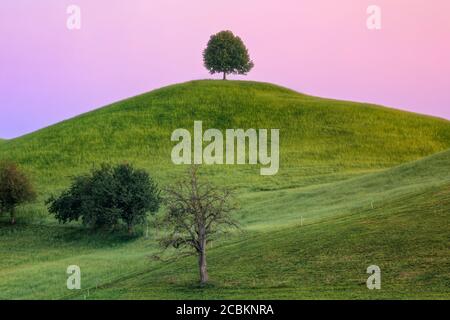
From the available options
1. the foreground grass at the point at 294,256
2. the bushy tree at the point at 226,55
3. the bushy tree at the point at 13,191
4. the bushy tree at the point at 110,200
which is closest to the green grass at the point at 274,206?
the foreground grass at the point at 294,256

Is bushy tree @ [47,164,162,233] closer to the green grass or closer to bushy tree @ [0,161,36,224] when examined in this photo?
the green grass

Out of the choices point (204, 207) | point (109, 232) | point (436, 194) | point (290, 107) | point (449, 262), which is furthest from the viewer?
point (290, 107)

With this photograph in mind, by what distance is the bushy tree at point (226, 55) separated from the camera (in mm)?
136875

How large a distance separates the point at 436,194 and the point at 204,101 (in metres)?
69.0

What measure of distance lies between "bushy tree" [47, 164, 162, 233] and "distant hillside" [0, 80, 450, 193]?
13861 mm

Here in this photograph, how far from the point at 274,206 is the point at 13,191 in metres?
24.8

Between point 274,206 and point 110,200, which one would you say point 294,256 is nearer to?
point 274,206

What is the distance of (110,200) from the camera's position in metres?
58.8

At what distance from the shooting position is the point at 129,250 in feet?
166

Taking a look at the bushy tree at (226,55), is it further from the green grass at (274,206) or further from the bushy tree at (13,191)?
the bushy tree at (13,191)

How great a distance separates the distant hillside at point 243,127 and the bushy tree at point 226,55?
15.1 metres

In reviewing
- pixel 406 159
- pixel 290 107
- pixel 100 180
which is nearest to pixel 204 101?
pixel 290 107
